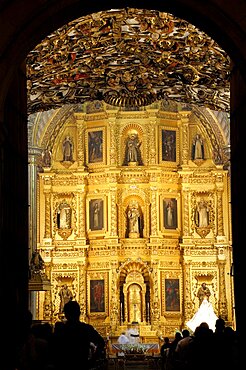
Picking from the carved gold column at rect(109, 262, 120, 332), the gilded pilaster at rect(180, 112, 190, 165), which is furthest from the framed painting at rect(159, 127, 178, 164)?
the carved gold column at rect(109, 262, 120, 332)

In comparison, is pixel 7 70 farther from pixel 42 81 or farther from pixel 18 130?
pixel 42 81

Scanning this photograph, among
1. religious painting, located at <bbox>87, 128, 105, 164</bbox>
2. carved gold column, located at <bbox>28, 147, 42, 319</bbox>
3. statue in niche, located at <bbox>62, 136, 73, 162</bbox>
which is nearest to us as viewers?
carved gold column, located at <bbox>28, 147, 42, 319</bbox>

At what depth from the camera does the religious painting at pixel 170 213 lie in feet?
120

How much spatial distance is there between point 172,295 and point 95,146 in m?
6.09

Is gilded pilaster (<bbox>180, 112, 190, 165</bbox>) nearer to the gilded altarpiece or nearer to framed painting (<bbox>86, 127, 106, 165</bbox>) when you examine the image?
the gilded altarpiece

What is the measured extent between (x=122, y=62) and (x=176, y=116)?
39.2 ft

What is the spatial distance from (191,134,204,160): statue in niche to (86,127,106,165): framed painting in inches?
130

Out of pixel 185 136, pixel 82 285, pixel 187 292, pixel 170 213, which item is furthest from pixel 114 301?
pixel 185 136

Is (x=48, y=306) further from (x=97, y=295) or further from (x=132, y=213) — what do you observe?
(x=132, y=213)


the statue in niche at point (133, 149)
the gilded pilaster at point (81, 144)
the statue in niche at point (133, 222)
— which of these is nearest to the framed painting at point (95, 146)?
the gilded pilaster at point (81, 144)

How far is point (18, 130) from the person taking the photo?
48.8ft

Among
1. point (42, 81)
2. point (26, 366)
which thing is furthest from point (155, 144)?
point (26, 366)

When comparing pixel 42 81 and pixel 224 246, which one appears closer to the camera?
pixel 42 81

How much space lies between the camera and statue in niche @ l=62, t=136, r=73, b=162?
121 ft
